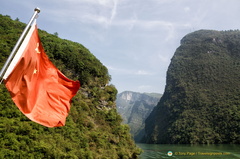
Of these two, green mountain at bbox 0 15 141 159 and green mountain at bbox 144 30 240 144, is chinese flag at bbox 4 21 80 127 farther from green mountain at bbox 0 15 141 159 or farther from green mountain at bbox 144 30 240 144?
green mountain at bbox 144 30 240 144

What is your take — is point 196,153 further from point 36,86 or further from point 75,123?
point 36,86

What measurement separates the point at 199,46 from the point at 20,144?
188813mm

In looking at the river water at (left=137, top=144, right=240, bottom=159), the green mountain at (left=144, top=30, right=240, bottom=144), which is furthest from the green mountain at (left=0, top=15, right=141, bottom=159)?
the green mountain at (left=144, top=30, right=240, bottom=144)

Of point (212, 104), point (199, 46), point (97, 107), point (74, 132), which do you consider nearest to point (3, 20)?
point (97, 107)

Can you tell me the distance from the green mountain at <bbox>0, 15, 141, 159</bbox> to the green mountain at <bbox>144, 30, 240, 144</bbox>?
236ft

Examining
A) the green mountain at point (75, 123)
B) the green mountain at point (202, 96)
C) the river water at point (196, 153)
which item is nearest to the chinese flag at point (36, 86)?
the green mountain at point (75, 123)

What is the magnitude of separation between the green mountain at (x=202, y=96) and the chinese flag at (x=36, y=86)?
90.1 m

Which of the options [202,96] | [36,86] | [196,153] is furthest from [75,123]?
[202,96]

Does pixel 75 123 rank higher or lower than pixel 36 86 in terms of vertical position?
lower

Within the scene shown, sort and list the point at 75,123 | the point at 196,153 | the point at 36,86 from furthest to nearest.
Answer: the point at 196,153
the point at 75,123
the point at 36,86

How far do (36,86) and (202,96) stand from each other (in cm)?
13315

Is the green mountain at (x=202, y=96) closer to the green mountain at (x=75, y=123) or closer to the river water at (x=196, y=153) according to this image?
the river water at (x=196, y=153)

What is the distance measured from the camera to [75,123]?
70.9 feet

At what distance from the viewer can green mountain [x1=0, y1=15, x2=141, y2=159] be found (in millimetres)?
13593
